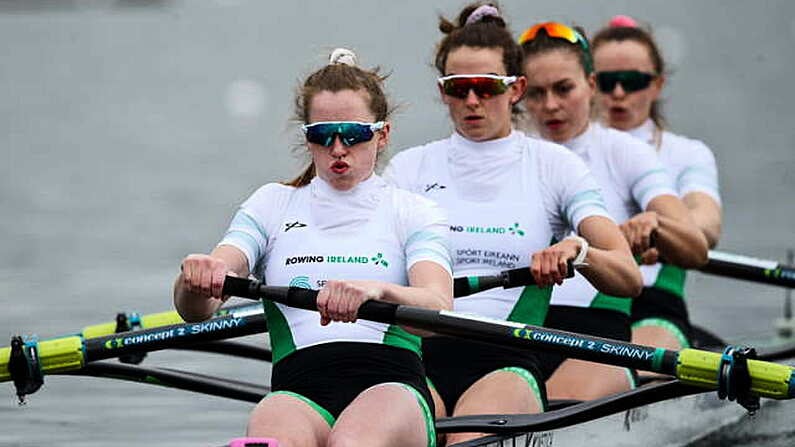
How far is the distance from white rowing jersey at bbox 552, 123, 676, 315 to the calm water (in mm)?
838

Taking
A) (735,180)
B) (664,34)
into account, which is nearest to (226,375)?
(735,180)

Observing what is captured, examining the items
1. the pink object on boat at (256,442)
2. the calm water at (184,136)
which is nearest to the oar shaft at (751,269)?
the calm water at (184,136)

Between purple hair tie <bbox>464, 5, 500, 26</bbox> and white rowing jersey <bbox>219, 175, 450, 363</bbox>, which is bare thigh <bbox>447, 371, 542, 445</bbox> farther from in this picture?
purple hair tie <bbox>464, 5, 500, 26</bbox>

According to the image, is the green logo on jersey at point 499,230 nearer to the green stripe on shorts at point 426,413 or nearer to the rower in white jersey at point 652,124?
the green stripe on shorts at point 426,413

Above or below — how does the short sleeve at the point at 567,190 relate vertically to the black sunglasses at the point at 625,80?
below

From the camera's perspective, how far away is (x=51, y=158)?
102 ft

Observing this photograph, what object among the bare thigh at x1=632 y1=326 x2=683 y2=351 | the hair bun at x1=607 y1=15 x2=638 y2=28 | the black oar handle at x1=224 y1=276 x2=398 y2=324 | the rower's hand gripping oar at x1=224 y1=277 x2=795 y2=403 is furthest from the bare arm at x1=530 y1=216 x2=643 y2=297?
the hair bun at x1=607 y1=15 x2=638 y2=28

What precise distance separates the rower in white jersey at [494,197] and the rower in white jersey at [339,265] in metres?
0.93

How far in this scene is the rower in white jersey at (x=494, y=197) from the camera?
7.25m

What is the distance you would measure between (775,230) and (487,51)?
44.6ft

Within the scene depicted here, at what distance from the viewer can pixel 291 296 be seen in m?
6.12

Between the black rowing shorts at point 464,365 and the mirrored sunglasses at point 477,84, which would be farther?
the mirrored sunglasses at point 477,84

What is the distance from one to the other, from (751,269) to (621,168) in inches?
54.3

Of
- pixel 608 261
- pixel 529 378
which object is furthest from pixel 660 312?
pixel 529 378
